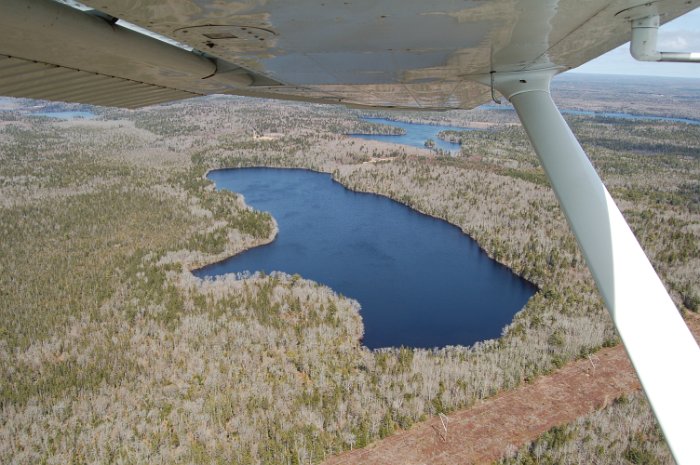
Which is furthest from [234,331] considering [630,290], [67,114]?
[67,114]

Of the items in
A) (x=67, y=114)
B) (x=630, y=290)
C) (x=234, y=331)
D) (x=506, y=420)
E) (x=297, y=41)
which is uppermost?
(x=67, y=114)

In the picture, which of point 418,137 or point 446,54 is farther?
point 418,137

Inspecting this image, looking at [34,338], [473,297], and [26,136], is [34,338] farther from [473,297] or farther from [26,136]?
[26,136]

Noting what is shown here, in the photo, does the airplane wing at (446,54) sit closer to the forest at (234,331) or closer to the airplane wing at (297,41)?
the airplane wing at (297,41)

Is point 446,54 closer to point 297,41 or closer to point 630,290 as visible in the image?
point 297,41

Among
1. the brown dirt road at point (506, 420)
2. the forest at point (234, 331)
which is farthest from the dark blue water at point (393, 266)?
the brown dirt road at point (506, 420)

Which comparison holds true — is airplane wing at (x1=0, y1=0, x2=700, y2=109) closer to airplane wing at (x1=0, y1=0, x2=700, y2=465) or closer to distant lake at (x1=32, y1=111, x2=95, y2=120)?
airplane wing at (x1=0, y1=0, x2=700, y2=465)
